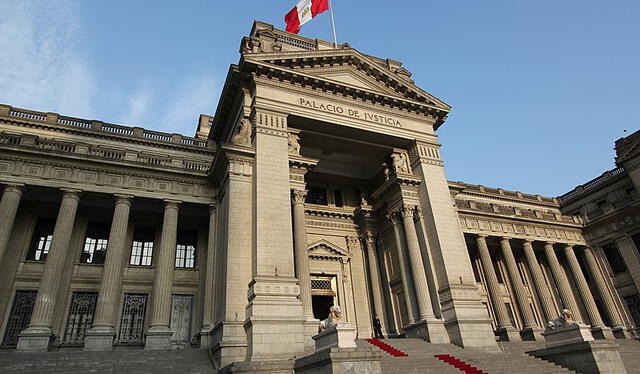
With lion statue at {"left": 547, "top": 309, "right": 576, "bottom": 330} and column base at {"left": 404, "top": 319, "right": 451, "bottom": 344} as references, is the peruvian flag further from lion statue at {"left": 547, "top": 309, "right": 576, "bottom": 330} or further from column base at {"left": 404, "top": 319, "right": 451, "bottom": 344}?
lion statue at {"left": 547, "top": 309, "right": 576, "bottom": 330}

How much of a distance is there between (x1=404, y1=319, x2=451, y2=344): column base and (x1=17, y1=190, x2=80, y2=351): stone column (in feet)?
54.4

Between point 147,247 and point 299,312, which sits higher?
point 147,247

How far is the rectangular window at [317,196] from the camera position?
2683cm

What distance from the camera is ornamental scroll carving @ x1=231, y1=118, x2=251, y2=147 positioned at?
20.5 metres

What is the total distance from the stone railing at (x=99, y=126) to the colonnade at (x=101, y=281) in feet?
20.6

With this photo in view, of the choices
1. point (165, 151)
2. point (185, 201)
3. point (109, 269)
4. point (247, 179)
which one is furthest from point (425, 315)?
point (165, 151)

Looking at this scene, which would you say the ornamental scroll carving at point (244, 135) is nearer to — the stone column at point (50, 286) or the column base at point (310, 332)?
the stone column at point (50, 286)

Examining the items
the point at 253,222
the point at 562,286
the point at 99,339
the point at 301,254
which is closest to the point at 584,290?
the point at 562,286

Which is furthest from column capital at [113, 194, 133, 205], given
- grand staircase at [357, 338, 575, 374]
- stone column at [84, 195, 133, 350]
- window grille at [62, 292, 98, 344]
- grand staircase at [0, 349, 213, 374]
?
grand staircase at [357, 338, 575, 374]

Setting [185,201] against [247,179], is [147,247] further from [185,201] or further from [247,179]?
[247,179]

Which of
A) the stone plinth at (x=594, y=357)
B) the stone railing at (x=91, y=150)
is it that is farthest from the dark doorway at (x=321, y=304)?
the stone plinth at (x=594, y=357)

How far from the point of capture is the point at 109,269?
63.8 ft

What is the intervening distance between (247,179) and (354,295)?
10.3m

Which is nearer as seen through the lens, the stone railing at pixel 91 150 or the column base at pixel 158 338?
the column base at pixel 158 338
